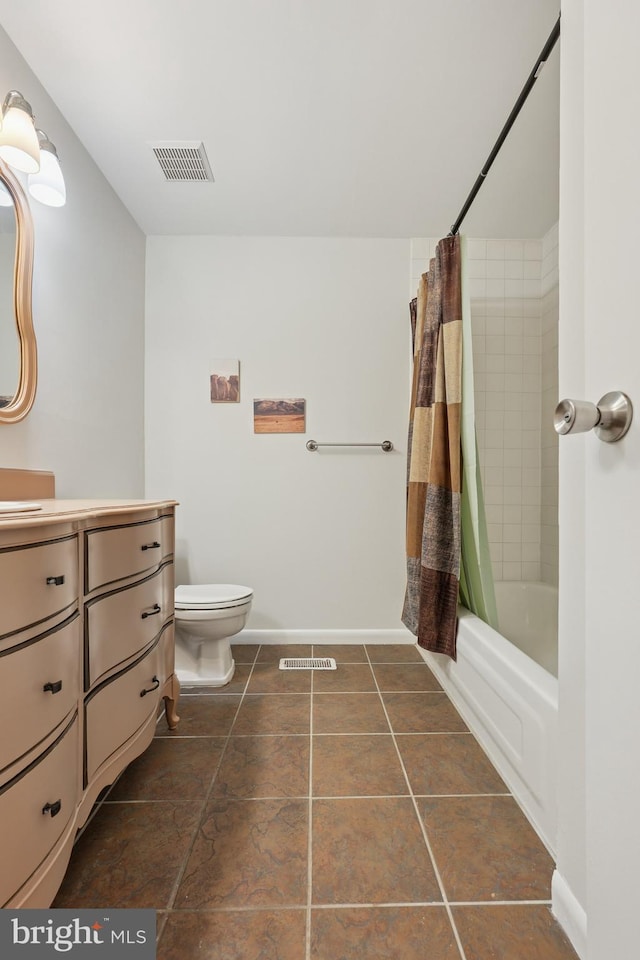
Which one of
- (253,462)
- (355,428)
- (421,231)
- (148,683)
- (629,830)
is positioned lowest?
(148,683)

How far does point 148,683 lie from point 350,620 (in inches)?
52.5

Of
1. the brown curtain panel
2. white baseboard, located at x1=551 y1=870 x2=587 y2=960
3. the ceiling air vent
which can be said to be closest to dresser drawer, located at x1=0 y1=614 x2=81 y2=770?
Result: white baseboard, located at x1=551 y1=870 x2=587 y2=960

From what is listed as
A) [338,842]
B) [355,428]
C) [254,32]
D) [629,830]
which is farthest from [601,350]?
[355,428]

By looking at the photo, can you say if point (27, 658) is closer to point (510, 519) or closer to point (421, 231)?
point (510, 519)

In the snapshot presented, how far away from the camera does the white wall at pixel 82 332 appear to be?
1521 mm

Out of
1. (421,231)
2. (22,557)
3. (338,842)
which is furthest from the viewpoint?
(421,231)

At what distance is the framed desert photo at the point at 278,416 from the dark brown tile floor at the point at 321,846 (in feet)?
4.60

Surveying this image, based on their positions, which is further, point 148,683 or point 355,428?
point 355,428

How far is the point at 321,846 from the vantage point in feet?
3.48

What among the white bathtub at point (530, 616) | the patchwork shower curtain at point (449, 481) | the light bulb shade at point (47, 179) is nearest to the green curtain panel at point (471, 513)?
the patchwork shower curtain at point (449, 481)

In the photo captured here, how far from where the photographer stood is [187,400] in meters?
2.46

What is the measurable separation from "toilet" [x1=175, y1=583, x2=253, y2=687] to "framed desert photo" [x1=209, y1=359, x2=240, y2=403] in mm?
1049

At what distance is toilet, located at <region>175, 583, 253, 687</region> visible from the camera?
72.5 inches

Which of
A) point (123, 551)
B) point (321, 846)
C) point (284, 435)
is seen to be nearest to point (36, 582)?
point (123, 551)
